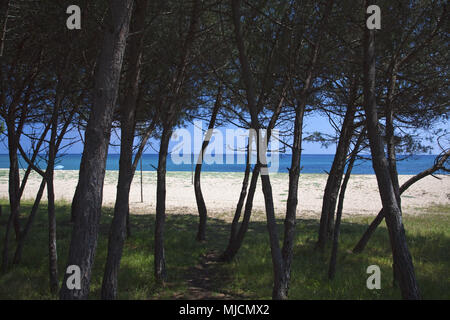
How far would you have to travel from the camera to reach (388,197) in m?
3.95

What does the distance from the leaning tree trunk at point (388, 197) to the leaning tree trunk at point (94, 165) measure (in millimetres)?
2862

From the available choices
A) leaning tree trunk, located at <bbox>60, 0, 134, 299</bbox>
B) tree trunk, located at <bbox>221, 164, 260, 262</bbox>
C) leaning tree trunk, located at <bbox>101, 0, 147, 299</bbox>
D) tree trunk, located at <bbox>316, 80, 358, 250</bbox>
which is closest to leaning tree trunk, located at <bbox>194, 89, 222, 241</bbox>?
tree trunk, located at <bbox>221, 164, 260, 262</bbox>

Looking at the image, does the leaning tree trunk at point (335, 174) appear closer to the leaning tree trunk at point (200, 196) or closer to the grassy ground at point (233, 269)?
the grassy ground at point (233, 269)

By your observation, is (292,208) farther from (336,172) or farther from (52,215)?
(52,215)

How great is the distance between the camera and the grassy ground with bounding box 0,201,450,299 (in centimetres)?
494

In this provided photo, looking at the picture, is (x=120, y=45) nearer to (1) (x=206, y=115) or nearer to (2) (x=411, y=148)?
(1) (x=206, y=115)

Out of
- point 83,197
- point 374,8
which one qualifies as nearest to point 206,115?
point 374,8

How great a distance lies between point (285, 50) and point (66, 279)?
4.49m

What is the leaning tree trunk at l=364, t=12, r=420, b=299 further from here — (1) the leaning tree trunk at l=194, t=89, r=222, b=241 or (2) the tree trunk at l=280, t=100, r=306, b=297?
(1) the leaning tree trunk at l=194, t=89, r=222, b=241

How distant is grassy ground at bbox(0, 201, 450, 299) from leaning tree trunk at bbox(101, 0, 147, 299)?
1.56 ft

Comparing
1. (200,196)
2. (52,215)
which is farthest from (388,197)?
(200,196)

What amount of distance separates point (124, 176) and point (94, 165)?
1.57m
